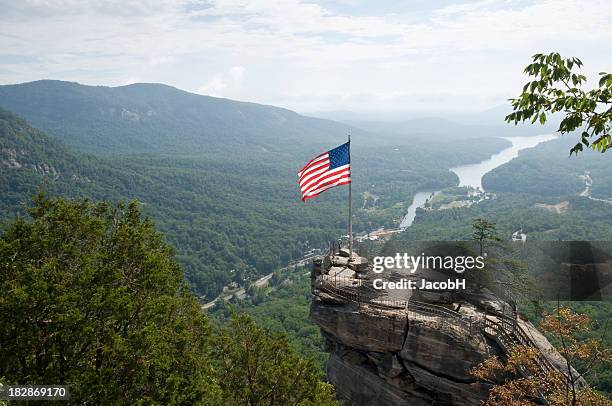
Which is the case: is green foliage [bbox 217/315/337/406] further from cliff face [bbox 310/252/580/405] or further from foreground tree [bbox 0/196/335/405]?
cliff face [bbox 310/252/580/405]

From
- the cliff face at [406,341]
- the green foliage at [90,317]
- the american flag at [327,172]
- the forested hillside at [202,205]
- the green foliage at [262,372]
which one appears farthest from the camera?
the forested hillside at [202,205]

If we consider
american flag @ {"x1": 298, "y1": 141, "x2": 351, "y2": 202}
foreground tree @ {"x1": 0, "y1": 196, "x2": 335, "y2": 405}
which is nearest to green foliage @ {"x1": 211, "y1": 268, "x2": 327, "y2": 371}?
american flag @ {"x1": 298, "y1": 141, "x2": 351, "y2": 202}

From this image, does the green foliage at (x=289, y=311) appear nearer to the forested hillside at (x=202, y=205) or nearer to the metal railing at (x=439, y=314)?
the forested hillside at (x=202, y=205)

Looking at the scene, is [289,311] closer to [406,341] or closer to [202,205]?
[406,341]

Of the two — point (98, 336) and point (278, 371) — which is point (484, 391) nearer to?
point (278, 371)

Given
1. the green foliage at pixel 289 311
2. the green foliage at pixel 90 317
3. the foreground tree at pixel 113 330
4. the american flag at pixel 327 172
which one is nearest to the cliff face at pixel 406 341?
the foreground tree at pixel 113 330

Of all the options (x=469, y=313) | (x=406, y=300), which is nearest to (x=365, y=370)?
(x=406, y=300)
